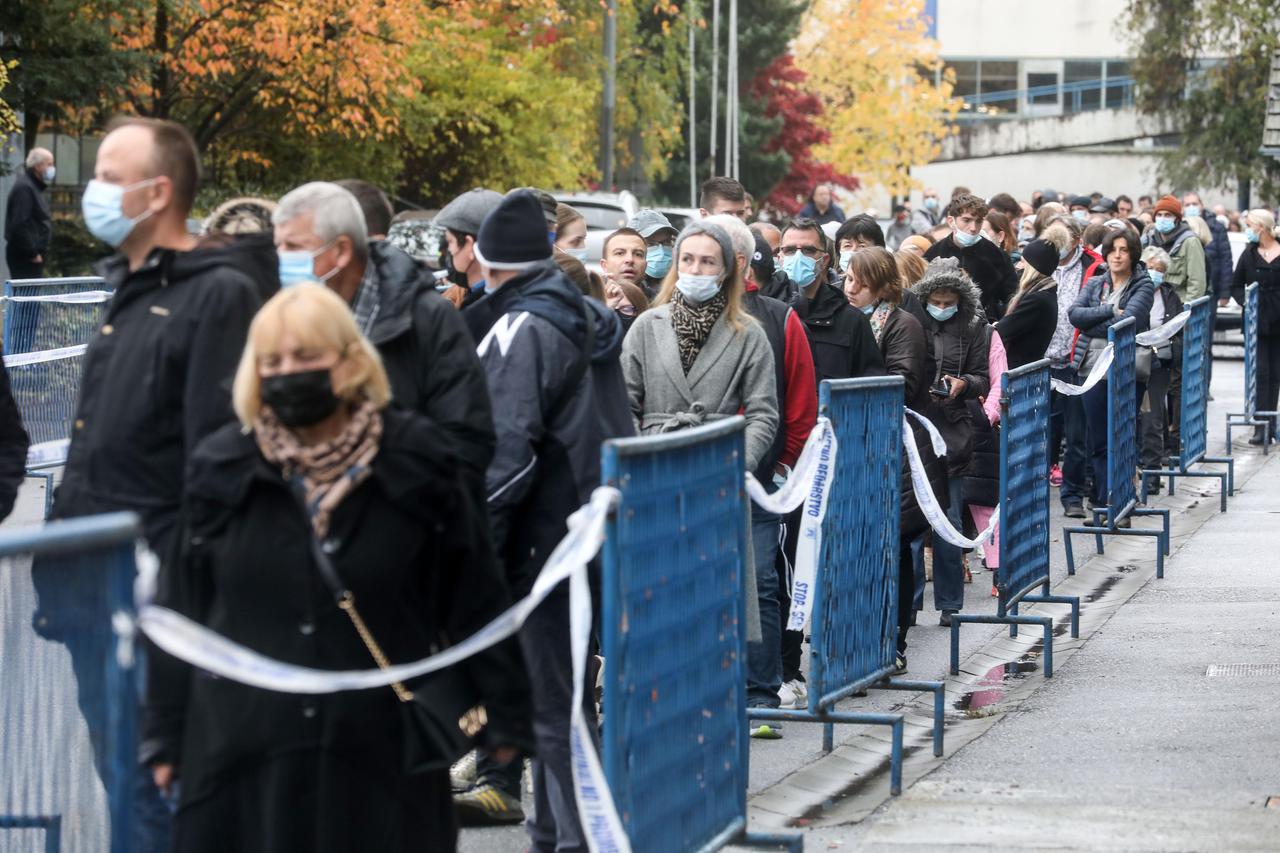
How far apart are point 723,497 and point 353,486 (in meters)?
1.63

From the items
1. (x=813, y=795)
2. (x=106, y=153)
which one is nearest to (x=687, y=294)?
(x=813, y=795)

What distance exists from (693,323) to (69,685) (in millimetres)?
3644

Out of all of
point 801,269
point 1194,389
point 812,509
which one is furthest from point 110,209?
point 1194,389

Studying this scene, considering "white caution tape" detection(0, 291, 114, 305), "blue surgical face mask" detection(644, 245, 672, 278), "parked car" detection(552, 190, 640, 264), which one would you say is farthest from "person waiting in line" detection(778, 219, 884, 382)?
"parked car" detection(552, 190, 640, 264)

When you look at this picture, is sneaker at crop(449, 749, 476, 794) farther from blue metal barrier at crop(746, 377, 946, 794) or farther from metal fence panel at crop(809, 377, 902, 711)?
metal fence panel at crop(809, 377, 902, 711)

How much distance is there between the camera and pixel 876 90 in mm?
62875

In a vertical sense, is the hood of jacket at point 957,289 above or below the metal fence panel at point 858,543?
above

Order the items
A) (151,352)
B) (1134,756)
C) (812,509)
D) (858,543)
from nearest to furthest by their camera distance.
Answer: (151,352) < (812,509) < (858,543) < (1134,756)

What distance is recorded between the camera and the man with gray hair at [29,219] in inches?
796

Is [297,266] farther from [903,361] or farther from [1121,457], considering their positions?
[1121,457]

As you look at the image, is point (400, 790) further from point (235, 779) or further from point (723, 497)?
point (723, 497)

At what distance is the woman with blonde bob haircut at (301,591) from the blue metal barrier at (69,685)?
0.34 ft

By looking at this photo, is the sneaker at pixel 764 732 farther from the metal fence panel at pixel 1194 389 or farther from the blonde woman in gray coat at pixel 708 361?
the metal fence panel at pixel 1194 389

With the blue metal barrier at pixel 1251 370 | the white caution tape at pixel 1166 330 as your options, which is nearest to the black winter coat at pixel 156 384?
the white caution tape at pixel 1166 330
